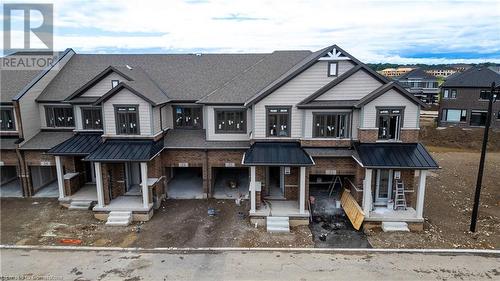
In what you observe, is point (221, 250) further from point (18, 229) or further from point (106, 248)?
point (18, 229)

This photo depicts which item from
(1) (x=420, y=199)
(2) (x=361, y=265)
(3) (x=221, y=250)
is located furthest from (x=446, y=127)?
(3) (x=221, y=250)

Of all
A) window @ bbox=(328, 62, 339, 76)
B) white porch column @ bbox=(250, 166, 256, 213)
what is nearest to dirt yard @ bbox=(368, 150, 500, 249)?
white porch column @ bbox=(250, 166, 256, 213)

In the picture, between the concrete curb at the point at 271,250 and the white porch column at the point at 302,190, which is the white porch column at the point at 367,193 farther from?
the white porch column at the point at 302,190

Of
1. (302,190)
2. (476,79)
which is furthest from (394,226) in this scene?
A: (476,79)

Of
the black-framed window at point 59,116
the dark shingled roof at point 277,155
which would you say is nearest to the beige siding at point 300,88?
the dark shingled roof at point 277,155

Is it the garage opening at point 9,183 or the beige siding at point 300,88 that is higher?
the beige siding at point 300,88

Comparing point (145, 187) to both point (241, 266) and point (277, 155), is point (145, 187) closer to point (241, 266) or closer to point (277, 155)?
point (277, 155)
